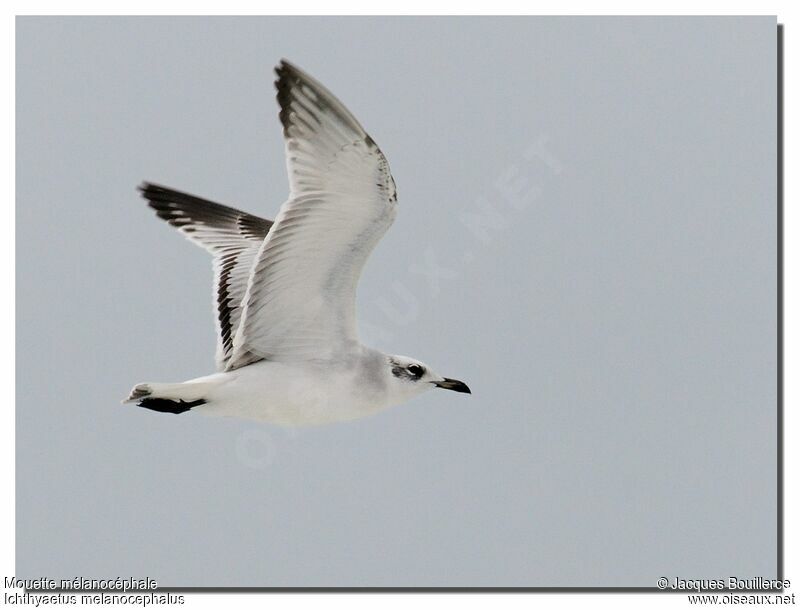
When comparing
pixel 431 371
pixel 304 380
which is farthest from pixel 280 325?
pixel 431 371

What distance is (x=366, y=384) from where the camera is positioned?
22.6 ft

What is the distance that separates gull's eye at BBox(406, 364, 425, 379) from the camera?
7.10 m

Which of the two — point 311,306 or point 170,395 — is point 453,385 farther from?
point 170,395

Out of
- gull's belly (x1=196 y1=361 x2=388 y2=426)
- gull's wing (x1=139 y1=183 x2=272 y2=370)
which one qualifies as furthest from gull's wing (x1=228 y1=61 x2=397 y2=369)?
gull's wing (x1=139 y1=183 x2=272 y2=370)

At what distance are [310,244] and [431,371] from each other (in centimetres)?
136

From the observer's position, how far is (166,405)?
6.55m

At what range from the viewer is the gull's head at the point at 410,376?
704 cm

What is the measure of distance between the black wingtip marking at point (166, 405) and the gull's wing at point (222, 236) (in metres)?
0.79

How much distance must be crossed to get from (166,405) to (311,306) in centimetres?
100

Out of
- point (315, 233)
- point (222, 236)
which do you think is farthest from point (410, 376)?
point (222, 236)

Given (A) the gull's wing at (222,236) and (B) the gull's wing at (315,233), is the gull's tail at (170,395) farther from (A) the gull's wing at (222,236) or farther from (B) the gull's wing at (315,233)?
(A) the gull's wing at (222,236)

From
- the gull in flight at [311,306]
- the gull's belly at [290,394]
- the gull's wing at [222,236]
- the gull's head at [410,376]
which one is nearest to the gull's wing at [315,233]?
the gull in flight at [311,306]

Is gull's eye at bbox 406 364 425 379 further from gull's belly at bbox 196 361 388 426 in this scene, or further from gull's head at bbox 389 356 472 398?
gull's belly at bbox 196 361 388 426

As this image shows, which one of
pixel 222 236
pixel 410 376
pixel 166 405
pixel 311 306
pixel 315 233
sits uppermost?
pixel 222 236
